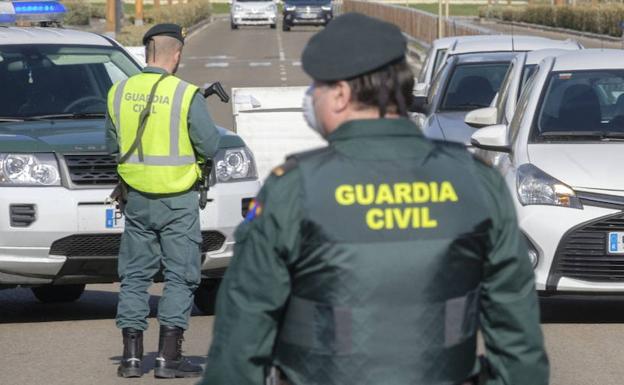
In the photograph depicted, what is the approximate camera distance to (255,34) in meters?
67.9

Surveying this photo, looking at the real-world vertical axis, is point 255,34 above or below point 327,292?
below

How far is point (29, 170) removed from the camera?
900 cm

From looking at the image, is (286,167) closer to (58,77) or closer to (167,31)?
(167,31)

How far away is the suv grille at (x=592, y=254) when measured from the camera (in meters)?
9.27

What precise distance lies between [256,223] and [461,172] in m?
0.48

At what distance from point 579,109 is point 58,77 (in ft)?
10.9

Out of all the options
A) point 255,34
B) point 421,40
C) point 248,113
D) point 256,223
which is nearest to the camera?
point 256,223

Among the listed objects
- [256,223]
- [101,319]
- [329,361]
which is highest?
[256,223]

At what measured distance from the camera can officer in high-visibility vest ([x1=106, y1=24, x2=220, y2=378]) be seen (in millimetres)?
7641

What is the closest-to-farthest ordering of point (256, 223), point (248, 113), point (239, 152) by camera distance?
point (256, 223) < point (239, 152) < point (248, 113)

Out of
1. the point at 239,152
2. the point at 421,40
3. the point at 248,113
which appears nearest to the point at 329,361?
the point at 239,152

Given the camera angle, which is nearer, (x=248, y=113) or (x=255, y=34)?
(x=248, y=113)

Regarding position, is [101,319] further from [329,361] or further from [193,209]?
[329,361]

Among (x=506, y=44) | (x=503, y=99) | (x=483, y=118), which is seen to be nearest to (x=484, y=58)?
(x=506, y=44)
